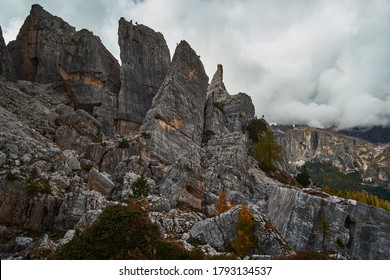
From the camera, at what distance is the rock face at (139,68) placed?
8594 cm

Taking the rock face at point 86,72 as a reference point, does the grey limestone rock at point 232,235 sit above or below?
below

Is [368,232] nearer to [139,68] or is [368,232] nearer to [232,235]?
[232,235]

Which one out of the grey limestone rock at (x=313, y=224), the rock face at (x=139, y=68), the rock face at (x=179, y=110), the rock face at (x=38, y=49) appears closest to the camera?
the grey limestone rock at (x=313, y=224)

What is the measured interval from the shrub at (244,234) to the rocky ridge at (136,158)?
59 cm

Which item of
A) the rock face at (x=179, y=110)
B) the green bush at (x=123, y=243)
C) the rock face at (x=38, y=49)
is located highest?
the rock face at (x=38, y=49)

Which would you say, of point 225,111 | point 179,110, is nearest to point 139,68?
point 179,110

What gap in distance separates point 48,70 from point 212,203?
7098 centimetres

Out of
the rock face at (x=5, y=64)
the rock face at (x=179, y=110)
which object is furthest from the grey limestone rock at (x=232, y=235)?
the rock face at (x=5, y=64)

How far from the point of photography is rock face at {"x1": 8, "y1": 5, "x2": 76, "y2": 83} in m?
93.6

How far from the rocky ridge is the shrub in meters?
0.59

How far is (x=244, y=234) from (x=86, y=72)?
75.4 metres

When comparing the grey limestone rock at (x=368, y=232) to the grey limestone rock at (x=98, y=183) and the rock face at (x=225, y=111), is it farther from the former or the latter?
the rock face at (x=225, y=111)

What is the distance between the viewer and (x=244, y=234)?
27812mm

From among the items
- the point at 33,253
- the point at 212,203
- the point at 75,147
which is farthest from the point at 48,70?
the point at 33,253
